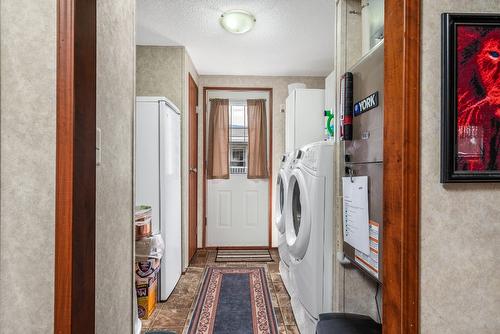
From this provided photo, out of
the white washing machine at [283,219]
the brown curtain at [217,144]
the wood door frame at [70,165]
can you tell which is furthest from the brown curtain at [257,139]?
the wood door frame at [70,165]

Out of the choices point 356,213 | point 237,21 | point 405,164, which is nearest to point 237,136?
point 237,21

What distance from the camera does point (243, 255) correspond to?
3785 millimetres

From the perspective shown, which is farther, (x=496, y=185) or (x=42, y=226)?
(x=496, y=185)

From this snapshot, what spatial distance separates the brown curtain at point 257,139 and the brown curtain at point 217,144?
0.31m

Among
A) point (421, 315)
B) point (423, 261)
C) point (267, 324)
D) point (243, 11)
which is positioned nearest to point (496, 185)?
point (423, 261)

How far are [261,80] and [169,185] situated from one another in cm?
208

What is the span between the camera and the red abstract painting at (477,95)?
80 cm

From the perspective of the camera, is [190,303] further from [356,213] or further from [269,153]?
[269,153]

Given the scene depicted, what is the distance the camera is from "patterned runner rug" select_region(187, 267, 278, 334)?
2.09 meters

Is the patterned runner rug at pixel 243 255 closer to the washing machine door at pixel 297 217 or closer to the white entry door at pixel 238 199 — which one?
the white entry door at pixel 238 199

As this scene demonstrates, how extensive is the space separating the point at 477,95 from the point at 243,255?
10.8 feet

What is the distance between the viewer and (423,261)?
828 millimetres

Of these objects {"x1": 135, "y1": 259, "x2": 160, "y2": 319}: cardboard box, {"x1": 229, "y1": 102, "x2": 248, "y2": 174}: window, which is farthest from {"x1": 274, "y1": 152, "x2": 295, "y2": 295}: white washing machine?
{"x1": 229, "y1": 102, "x2": 248, "y2": 174}: window

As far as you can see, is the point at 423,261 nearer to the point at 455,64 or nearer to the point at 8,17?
the point at 455,64
